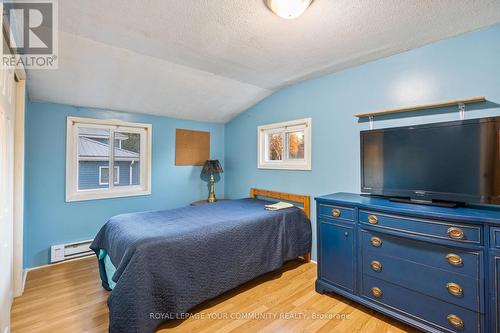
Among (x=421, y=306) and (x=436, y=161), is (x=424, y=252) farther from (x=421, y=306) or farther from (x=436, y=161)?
(x=436, y=161)

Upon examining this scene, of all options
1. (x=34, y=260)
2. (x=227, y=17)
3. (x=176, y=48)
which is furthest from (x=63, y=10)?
(x=34, y=260)

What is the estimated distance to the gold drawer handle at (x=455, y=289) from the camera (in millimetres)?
1499

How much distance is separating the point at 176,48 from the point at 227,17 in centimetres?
68

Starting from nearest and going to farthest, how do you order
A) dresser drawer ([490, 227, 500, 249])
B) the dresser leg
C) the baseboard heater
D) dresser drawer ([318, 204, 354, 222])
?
dresser drawer ([490, 227, 500, 249]), dresser drawer ([318, 204, 354, 222]), the dresser leg, the baseboard heater

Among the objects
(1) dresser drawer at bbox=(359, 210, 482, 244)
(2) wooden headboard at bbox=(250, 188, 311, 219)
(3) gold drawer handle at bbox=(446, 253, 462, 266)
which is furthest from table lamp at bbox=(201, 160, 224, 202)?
(3) gold drawer handle at bbox=(446, 253, 462, 266)

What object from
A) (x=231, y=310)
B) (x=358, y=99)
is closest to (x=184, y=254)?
(x=231, y=310)

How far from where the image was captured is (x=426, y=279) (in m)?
1.63

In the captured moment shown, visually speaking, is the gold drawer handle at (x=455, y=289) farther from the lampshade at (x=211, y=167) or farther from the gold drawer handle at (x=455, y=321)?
the lampshade at (x=211, y=167)

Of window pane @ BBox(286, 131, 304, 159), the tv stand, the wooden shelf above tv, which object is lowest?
the tv stand

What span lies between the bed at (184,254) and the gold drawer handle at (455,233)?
57.4 inches

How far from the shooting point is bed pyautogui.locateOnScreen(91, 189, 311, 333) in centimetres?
161

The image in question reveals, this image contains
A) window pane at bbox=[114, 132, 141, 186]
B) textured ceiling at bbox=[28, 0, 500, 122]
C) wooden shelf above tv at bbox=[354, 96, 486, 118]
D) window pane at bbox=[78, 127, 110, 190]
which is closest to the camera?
textured ceiling at bbox=[28, 0, 500, 122]

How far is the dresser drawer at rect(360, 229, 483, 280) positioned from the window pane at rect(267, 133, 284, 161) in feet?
5.79

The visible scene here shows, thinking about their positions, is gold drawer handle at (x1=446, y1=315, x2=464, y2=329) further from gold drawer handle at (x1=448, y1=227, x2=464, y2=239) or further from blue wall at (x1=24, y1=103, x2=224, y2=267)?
blue wall at (x1=24, y1=103, x2=224, y2=267)
